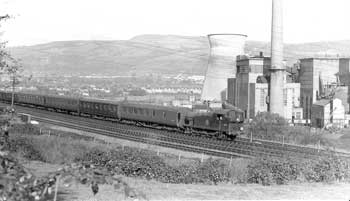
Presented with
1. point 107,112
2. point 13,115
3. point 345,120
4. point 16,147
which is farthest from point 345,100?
point 13,115

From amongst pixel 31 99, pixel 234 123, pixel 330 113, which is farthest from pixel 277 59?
pixel 31 99

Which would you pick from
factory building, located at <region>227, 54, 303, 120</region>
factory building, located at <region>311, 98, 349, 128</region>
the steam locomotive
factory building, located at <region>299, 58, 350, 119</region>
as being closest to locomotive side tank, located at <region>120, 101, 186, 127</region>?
the steam locomotive

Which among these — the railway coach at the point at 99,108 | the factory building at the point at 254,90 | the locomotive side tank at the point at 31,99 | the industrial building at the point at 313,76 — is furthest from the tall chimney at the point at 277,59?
the locomotive side tank at the point at 31,99

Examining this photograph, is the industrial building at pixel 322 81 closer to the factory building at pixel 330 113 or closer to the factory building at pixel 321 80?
the factory building at pixel 321 80

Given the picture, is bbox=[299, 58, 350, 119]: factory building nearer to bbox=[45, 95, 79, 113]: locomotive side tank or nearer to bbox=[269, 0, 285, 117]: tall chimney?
bbox=[269, 0, 285, 117]: tall chimney

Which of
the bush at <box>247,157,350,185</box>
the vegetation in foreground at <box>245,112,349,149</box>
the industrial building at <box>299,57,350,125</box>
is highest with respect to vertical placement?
the industrial building at <box>299,57,350,125</box>

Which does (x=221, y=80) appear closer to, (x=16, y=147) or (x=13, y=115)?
(x=16, y=147)
